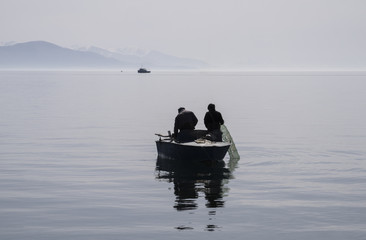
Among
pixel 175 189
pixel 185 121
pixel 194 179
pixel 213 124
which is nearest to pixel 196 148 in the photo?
pixel 185 121

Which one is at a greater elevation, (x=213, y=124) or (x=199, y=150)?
(x=213, y=124)

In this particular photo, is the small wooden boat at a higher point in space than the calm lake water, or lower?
higher

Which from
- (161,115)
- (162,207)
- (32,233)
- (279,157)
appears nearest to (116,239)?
(32,233)

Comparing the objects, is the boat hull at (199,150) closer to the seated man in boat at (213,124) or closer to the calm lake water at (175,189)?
the calm lake water at (175,189)

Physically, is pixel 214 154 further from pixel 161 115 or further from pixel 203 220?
pixel 161 115

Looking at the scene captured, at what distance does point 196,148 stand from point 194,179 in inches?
82.1

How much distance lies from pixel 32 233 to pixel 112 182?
8.18 m

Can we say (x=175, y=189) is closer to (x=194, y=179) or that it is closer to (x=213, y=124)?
(x=194, y=179)

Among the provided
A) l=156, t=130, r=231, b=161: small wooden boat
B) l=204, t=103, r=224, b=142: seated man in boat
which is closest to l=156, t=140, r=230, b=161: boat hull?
l=156, t=130, r=231, b=161: small wooden boat

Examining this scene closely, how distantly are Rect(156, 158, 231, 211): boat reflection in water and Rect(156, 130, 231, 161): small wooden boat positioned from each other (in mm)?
256

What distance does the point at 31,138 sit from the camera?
41.0 metres

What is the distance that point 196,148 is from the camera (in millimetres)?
26969

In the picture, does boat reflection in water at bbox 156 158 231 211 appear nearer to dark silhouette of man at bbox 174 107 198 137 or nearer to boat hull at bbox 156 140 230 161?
boat hull at bbox 156 140 230 161

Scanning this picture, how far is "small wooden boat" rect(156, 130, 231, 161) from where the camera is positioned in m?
26.9
